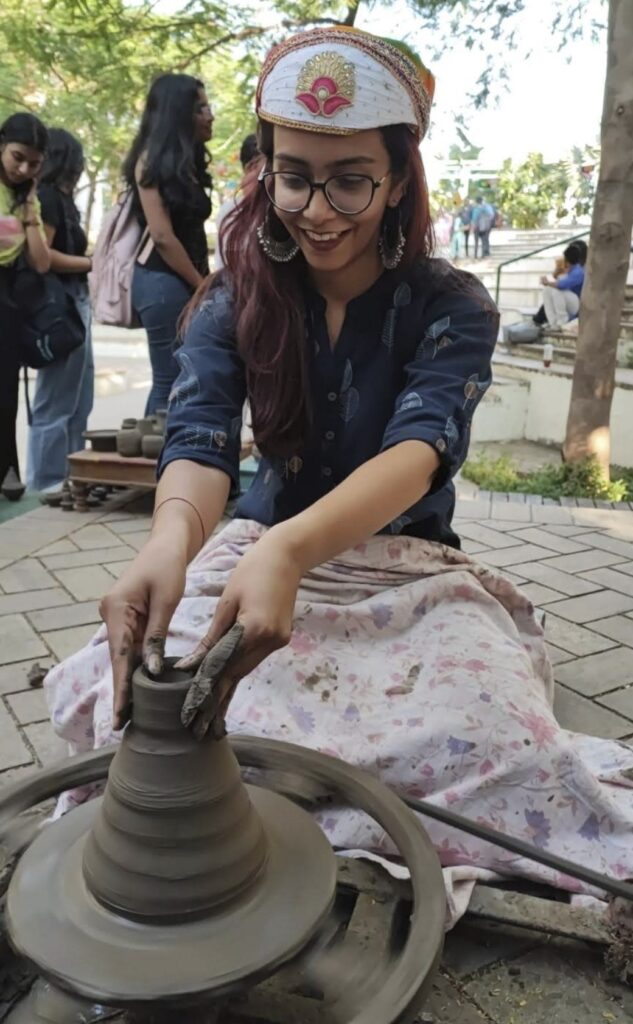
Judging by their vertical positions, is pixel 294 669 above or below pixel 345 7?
below

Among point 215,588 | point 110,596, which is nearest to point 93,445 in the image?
point 215,588

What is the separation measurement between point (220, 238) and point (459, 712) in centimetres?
115

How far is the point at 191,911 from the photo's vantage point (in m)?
1.18

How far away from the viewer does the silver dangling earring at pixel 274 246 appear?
1.84 m

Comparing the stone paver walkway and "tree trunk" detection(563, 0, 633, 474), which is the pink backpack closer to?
the stone paver walkway

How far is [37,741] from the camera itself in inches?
86.6

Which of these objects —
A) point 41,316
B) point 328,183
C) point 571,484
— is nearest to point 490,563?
point 571,484

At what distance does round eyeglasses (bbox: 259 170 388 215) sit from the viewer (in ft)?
5.40

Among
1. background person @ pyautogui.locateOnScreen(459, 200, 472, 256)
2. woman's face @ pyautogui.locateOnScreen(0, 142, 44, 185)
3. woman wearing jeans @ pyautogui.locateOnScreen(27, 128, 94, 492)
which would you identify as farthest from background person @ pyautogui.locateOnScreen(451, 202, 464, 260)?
woman's face @ pyautogui.locateOnScreen(0, 142, 44, 185)

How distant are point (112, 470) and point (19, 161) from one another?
1470mm

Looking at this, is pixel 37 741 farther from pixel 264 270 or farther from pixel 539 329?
pixel 539 329

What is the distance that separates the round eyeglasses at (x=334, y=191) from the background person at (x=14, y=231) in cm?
256

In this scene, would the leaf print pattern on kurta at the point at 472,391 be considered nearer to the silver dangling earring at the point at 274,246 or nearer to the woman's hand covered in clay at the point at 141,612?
the silver dangling earring at the point at 274,246

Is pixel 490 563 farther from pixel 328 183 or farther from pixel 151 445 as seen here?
pixel 328 183
